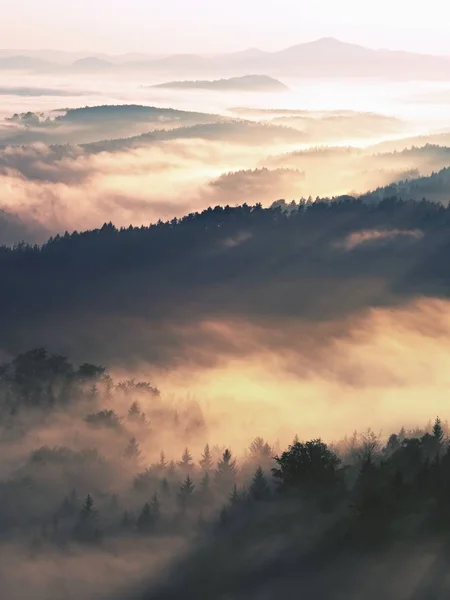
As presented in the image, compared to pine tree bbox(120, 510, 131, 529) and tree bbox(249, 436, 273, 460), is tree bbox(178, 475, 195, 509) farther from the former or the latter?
tree bbox(249, 436, 273, 460)

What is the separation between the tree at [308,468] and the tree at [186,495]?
33517mm

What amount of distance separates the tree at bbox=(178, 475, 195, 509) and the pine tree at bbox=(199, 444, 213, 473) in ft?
56.1

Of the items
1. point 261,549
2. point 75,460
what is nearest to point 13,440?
point 75,460

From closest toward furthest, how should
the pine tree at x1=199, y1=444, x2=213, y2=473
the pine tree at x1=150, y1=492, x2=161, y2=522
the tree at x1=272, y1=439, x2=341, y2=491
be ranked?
the tree at x1=272, y1=439, x2=341, y2=491, the pine tree at x1=150, y1=492, x2=161, y2=522, the pine tree at x1=199, y1=444, x2=213, y2=473

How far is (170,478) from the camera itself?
169m

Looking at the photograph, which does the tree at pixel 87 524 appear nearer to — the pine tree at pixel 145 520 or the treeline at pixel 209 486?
the treeline at pixel 209 486

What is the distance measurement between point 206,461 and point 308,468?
2836 inches

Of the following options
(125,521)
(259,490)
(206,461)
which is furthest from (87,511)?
(206,461)

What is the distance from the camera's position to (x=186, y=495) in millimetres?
147000

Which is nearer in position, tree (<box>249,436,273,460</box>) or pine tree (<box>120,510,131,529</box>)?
pine tree (<box>120,510,131,529</box>)

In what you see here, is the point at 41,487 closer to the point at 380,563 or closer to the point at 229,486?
the point at 229,486

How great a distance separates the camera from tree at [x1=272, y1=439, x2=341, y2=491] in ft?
359

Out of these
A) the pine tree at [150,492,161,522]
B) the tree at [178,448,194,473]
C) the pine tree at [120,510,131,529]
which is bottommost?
the pine tree at [120,510,131,529]

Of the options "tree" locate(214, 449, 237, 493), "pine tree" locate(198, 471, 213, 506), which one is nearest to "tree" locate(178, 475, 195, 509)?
"pine tree" locate(198, 471, 213, 506)
